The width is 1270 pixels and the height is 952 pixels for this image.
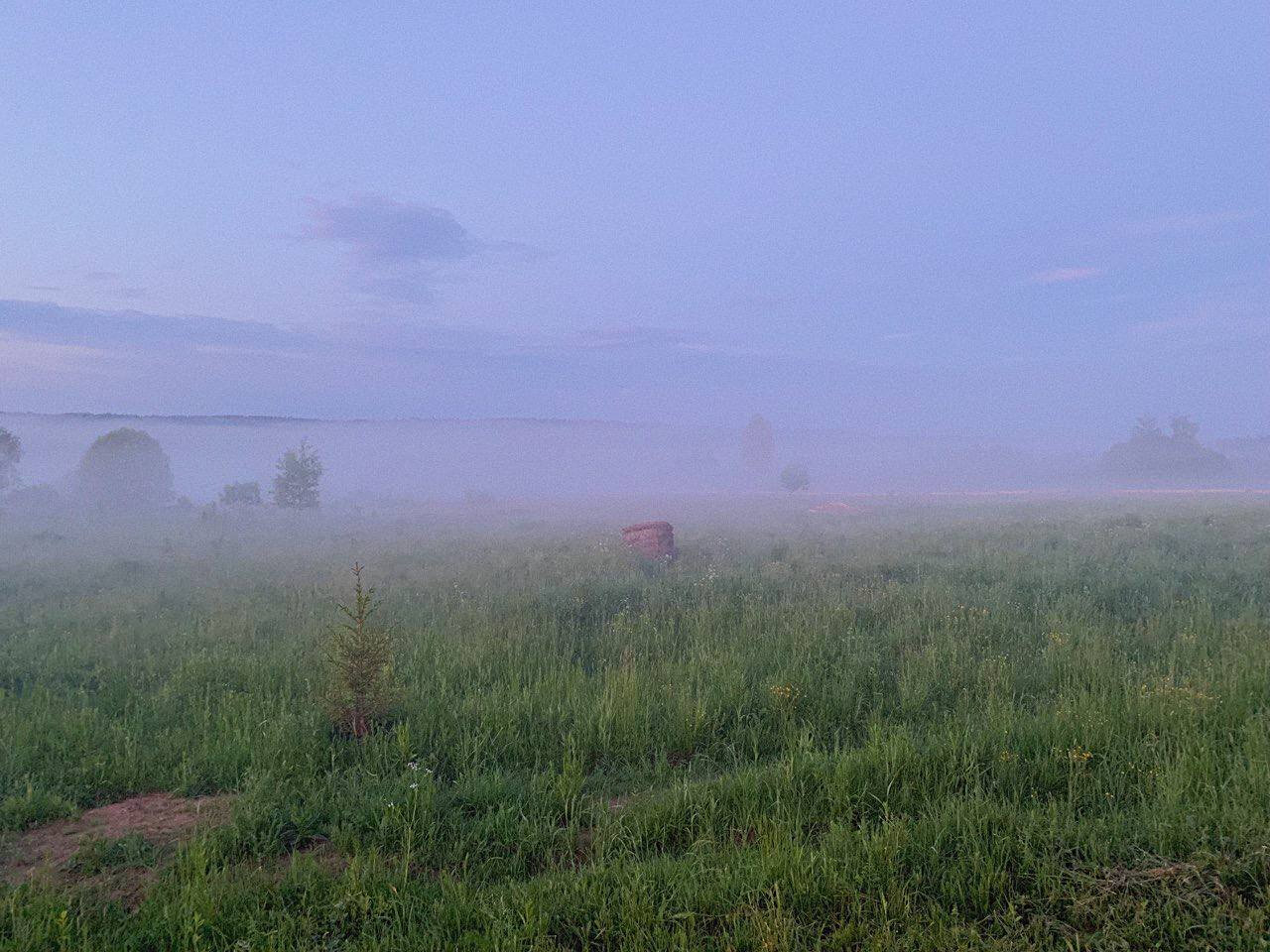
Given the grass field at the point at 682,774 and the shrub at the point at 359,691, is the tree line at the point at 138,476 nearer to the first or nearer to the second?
the grass field at the point at 682,774

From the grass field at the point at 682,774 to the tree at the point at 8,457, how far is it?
1709 inches

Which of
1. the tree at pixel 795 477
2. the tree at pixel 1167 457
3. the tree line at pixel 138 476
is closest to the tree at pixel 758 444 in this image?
the tree at pixel 795 477

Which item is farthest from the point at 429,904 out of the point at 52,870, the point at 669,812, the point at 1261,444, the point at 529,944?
the point at 1261,444

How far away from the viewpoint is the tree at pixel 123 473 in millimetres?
46312

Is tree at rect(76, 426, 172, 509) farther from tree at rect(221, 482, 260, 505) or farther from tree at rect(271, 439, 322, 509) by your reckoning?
tree at rect(271, 439, 322, 509)

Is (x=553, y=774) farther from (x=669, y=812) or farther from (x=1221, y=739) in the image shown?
(x=1221, y=739)

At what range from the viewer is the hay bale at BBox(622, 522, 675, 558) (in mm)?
18750

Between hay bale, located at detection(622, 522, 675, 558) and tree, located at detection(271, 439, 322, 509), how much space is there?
30961 mm

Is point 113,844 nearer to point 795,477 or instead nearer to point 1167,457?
point 795,477

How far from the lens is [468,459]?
477 ft

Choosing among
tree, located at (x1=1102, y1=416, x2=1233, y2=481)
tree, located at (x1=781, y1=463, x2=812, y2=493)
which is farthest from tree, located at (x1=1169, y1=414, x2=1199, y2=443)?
tree, located at (x1=781, y1=463, x2=812, y2=493)

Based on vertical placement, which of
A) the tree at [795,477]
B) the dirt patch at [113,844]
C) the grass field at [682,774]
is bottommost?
the dirt patch at [113,844]

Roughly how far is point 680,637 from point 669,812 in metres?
4.78

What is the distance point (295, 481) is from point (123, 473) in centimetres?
1409
